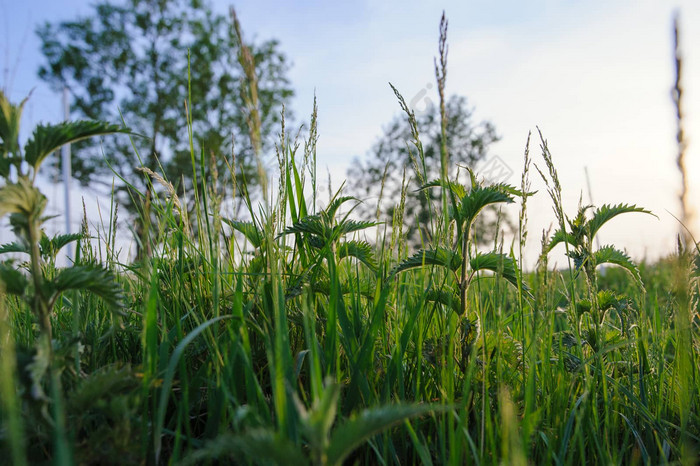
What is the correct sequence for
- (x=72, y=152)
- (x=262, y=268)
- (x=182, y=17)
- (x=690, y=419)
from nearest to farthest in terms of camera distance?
(x=690, y=419), (x=262, y=268), (x=72, y=152), (x=182, y=17)

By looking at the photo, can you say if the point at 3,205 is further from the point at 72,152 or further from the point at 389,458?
the point at 72,152

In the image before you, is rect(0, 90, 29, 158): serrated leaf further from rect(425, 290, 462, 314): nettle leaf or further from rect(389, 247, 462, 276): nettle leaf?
rect(425, 290, 462, 314): nettle leaf

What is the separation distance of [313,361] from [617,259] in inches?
54.0

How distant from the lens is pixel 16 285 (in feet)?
2.99

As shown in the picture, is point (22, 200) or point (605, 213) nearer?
point (22, 200)

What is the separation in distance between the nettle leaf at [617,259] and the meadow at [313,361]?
0.02 metres

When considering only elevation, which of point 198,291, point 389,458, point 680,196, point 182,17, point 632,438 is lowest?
point 632,438

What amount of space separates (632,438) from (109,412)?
1.63 metres

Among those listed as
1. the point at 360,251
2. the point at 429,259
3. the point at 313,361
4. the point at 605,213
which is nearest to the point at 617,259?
the point at 605,213

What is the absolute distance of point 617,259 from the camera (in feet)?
5.77

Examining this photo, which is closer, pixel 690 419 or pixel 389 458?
pixel 389 458

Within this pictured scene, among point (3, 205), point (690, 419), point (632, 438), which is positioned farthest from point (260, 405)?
point (690, 419)

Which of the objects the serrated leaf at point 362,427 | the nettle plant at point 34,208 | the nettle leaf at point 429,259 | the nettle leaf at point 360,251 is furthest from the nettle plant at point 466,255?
the nettle plant at point 34,208

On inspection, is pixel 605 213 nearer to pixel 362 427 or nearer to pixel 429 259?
pixel 429 259
